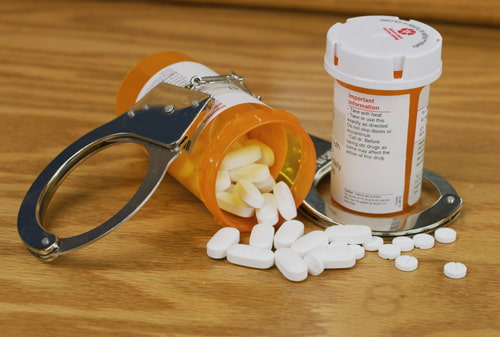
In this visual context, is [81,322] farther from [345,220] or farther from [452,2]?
[452,2]

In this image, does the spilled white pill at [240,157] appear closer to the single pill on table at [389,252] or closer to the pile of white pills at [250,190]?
the pile of white pills at [250,190]

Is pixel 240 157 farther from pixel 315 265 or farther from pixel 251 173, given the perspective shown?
pixel 315 265

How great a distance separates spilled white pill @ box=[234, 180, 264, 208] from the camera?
783 millimetres

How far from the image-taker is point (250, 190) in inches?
31.0

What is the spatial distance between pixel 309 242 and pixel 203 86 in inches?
8.4

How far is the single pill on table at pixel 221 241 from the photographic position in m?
0.74

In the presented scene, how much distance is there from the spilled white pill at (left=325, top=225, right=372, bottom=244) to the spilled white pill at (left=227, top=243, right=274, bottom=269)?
70mm

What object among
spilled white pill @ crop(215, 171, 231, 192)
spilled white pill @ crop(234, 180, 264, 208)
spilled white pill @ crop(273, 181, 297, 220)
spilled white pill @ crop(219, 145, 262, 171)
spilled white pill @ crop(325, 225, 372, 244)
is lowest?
spilled white pill @ crop(325, 225, 372, 244)

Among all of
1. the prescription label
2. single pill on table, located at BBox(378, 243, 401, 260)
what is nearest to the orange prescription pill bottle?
the prescription label

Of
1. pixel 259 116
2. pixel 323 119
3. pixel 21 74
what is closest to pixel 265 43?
pixel 323 119

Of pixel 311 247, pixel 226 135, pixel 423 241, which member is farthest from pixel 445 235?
pixel 226 135

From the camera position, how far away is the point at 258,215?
0.79 meters

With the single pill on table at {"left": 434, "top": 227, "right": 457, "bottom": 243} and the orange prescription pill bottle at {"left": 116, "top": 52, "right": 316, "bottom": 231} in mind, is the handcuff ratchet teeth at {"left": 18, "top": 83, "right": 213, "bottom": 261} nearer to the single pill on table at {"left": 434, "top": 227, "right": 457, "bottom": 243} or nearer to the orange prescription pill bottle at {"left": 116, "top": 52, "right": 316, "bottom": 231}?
the orange prescription pill bottle at {"left": 116, "top": 52, "right": 316, "bottom": 231}

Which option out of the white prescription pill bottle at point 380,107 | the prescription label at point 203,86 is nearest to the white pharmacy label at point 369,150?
the white prescription pill bottle at point 380,107
